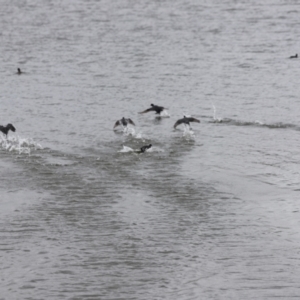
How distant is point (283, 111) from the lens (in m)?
26.0

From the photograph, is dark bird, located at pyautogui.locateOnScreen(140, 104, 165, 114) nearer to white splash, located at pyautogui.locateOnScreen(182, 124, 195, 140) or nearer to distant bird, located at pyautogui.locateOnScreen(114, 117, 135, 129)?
distant bird, located at pyautogui.locateOnScreen(114, 117, 135, 129)

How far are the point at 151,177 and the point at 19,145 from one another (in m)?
4.63

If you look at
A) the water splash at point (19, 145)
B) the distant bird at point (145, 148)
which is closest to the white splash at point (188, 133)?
the distant bird at point (145, 148)

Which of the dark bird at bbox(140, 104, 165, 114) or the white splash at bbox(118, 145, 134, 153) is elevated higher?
the dark bird at bbox(140, 104, 165, 114)

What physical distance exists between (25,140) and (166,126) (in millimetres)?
4563

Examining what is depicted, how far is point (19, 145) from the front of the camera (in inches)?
798

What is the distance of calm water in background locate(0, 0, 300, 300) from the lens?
38.0ft

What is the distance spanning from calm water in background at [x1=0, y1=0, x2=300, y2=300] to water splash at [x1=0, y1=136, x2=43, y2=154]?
4 cm

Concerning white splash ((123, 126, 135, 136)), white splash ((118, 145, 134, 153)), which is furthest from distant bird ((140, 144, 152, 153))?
white splash ((123, 126, 135, 136))

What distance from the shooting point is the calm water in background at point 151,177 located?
456 inches

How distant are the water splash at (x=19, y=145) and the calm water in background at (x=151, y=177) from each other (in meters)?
0.04

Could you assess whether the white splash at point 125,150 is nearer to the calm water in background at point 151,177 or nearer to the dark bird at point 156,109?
the calm water in background at point 151,177

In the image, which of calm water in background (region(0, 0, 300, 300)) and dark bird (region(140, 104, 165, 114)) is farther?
dark bird (region(140, 104, 165, 114))

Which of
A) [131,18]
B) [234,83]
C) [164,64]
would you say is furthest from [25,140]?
[131,18]
